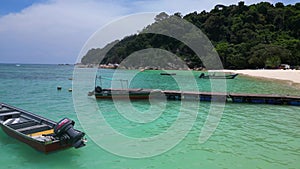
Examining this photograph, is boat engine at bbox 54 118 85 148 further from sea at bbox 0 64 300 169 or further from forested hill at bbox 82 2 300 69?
forested hill at bbox 82 2 300 69

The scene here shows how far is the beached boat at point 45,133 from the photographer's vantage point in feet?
24.6

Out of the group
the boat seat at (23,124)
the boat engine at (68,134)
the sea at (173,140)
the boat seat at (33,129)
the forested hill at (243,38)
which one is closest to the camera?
the boat engine at (68,134)

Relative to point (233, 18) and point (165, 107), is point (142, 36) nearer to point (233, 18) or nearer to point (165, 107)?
point (233, 18)

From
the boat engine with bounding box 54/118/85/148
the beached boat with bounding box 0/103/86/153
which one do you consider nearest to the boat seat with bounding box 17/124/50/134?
the beached boat with bounding box 0/103/86/153

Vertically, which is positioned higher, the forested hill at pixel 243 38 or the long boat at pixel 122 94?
the forested hill at pixel 243 38

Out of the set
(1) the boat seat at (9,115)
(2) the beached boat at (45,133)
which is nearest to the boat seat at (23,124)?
(2) the beached boat at (45,133)

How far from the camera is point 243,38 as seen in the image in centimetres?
8344

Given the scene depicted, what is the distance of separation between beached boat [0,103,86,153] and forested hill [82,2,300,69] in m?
51.5

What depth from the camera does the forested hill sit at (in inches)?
2630

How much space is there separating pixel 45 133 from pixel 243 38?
83446mm

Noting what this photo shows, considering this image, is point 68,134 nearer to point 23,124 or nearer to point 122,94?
point 23,124

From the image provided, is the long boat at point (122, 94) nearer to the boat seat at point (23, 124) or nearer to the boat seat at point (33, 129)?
the boat seat at point (23, 124)

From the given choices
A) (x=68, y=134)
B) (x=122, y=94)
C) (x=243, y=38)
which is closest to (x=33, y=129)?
(x=68, y=134)

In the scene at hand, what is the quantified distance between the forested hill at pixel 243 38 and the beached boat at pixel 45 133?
51485mm
